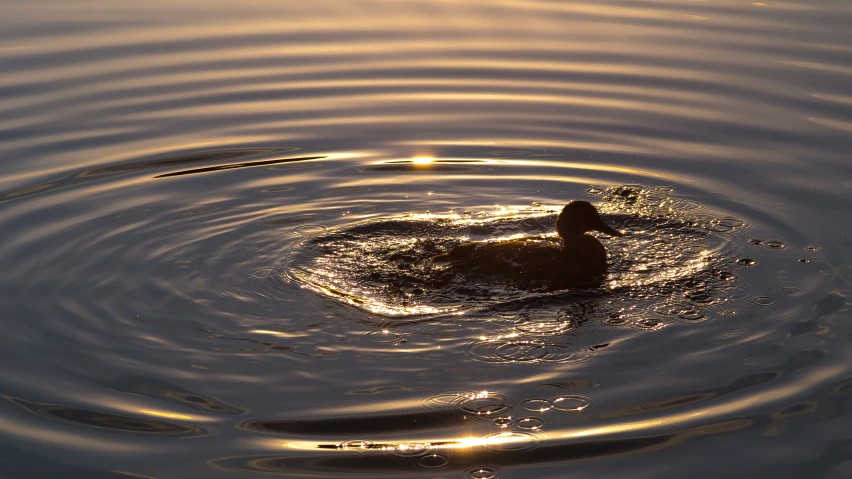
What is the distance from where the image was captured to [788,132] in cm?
1259

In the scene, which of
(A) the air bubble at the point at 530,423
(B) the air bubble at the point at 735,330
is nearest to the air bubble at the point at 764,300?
(B) the air bubble at the point at 735,330

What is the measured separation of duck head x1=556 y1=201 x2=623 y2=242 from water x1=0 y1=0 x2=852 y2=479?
478mm

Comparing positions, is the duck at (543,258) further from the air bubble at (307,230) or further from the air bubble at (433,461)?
the air bubble at (433,461)

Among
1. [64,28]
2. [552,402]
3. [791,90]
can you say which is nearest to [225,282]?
[552,402]

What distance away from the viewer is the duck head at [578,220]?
9539mm

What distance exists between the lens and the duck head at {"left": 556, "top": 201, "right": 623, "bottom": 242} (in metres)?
9.54

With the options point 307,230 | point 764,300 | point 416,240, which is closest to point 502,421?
point 764,300

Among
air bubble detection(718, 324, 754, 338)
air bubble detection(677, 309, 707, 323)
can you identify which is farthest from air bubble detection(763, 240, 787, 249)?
air bubble detection(718, 324, 754, 338)

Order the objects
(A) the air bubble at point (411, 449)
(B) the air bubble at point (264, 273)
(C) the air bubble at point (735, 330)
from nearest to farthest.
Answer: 1. (A) the air bubble at point (411, 449)
2. (C) the air bubble at point (735, 330)
3. (B) the air bubble at point (264, 273)

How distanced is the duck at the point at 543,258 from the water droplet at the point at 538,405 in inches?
88.1

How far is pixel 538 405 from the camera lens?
6941mm

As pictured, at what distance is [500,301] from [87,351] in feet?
10.7

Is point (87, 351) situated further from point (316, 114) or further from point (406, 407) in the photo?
point (316, 114)

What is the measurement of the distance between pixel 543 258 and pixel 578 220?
58 cm
